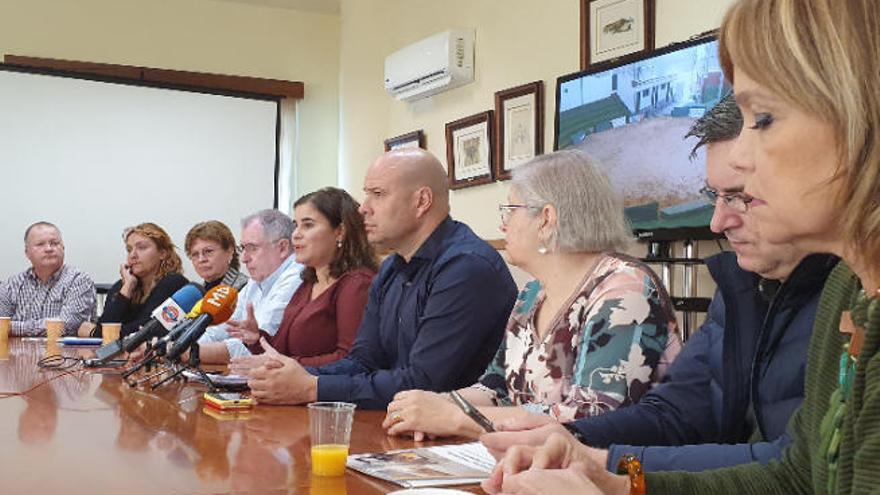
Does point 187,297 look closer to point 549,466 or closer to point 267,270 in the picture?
point 267,270

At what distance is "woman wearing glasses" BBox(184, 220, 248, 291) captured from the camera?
459 cm

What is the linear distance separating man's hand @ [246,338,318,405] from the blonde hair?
4.75ft

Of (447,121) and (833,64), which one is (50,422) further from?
(447,121)

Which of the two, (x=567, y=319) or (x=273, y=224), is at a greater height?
(x=273, y=224)

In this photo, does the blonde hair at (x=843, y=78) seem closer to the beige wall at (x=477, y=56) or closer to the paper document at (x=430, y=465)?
the paper document at (x=430, y=465)

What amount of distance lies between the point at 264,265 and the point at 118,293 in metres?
1.56

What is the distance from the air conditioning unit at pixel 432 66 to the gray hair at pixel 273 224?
1.32 m

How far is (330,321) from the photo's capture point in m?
3.14

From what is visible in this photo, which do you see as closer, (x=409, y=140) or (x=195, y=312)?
(x=195, y=312)

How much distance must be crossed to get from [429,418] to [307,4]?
17.6 feet

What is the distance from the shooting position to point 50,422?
181cm

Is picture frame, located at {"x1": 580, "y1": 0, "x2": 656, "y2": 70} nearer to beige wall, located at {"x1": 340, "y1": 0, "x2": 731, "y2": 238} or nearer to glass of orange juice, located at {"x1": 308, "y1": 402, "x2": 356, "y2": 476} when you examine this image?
beige wall, located at {"x1": 340, "y1": 0, "x2": 731, "y2": 238}

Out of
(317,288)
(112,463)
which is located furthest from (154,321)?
(112,463)

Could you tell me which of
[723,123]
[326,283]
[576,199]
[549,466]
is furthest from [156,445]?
[326,283]
